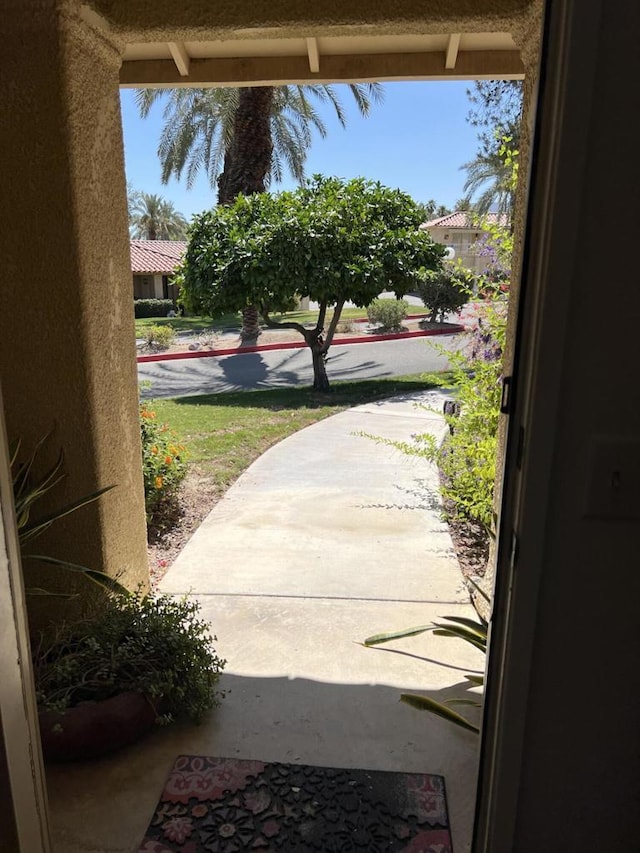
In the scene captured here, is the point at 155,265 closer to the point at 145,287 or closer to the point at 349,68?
the point at 145,287

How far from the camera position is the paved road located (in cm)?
1422

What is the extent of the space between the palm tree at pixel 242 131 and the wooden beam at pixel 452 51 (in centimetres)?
1036

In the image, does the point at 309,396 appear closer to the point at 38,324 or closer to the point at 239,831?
the point at 38,324

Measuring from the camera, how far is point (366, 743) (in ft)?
8.57

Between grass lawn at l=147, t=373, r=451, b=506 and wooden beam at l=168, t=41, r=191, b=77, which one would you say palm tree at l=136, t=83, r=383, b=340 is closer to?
grass lawn at l=147, t=373, r=451, b=506

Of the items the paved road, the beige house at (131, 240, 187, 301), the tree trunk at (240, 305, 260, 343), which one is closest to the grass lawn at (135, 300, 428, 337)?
the beige house at (131, 240, 187, 301)

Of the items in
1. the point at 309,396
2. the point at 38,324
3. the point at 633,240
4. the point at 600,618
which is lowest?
the point at 309,396

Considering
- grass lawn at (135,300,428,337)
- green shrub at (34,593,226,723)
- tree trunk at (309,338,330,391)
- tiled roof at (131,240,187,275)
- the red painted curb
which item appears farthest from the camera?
tiled roof at (131,240,187,275)

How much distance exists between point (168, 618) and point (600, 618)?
6.46 feet

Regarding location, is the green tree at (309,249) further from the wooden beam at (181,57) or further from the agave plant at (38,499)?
the agave plant at (38,499)

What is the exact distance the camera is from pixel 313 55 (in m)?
3.33

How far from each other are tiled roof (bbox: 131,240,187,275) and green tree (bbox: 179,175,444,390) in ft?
70.6

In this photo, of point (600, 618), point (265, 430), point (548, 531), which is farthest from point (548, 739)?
point (265, 430)

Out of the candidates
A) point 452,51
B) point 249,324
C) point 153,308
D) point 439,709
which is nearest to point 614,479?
point 439,709
